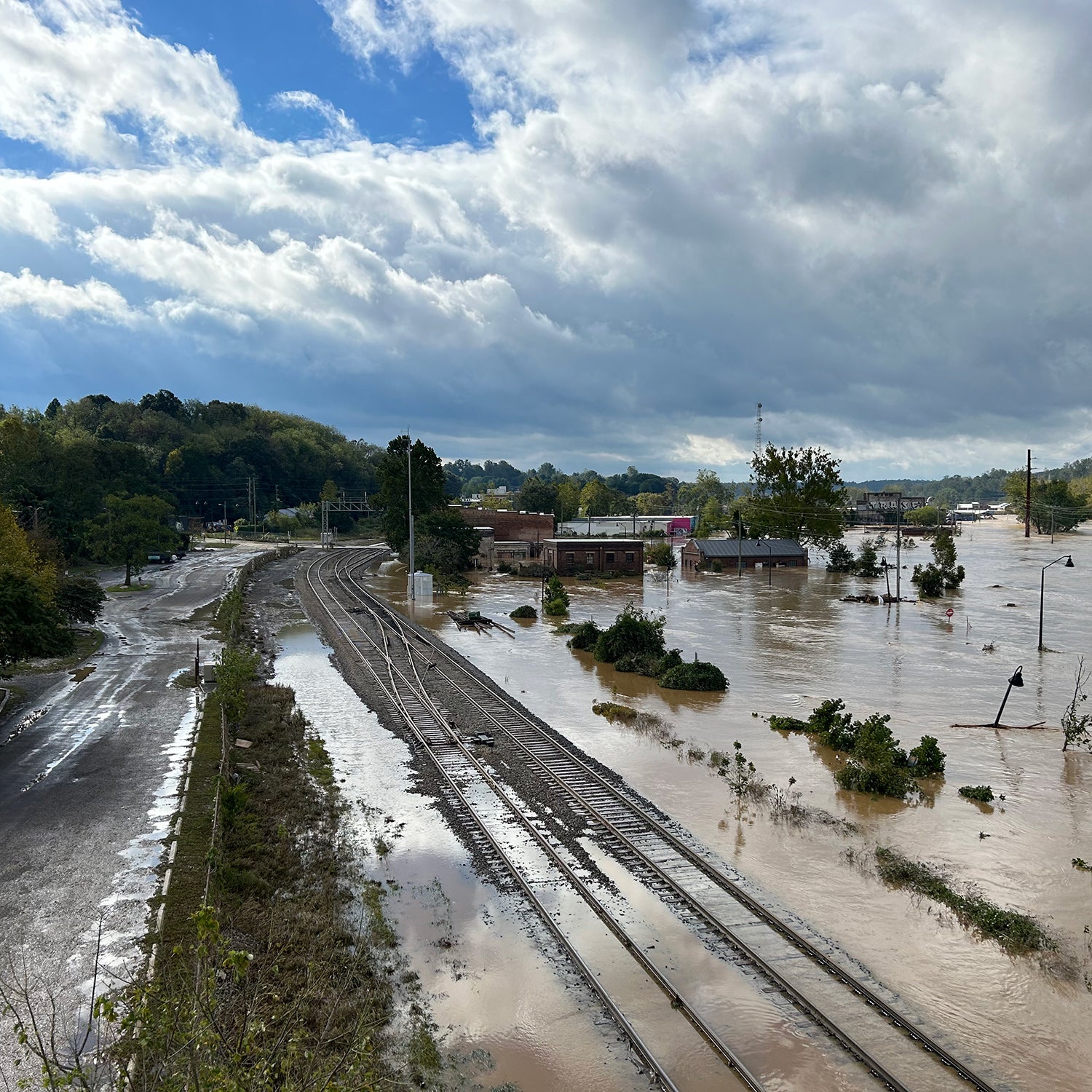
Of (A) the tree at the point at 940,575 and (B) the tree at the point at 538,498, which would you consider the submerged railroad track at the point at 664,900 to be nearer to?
(A) the tree at the point at 940,575

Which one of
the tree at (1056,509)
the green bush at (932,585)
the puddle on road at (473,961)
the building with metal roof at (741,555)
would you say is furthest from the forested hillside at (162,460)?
the tree at (1056,509)

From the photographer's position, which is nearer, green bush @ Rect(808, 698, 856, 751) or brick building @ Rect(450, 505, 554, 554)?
green bush @ Rect(808, 698, 856, 751)

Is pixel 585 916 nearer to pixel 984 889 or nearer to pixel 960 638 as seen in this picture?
pixel 984 889

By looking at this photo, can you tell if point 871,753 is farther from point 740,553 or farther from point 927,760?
point 740,553

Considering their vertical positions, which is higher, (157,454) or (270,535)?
(157,454)

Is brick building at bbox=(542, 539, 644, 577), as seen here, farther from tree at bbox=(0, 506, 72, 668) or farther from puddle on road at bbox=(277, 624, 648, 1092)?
puddle on road at bbox=(277, 624, 648, 1092)

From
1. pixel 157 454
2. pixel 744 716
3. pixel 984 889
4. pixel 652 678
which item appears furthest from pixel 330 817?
pixel 157 454

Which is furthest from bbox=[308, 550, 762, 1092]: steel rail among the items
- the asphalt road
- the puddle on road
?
the asphalt road
